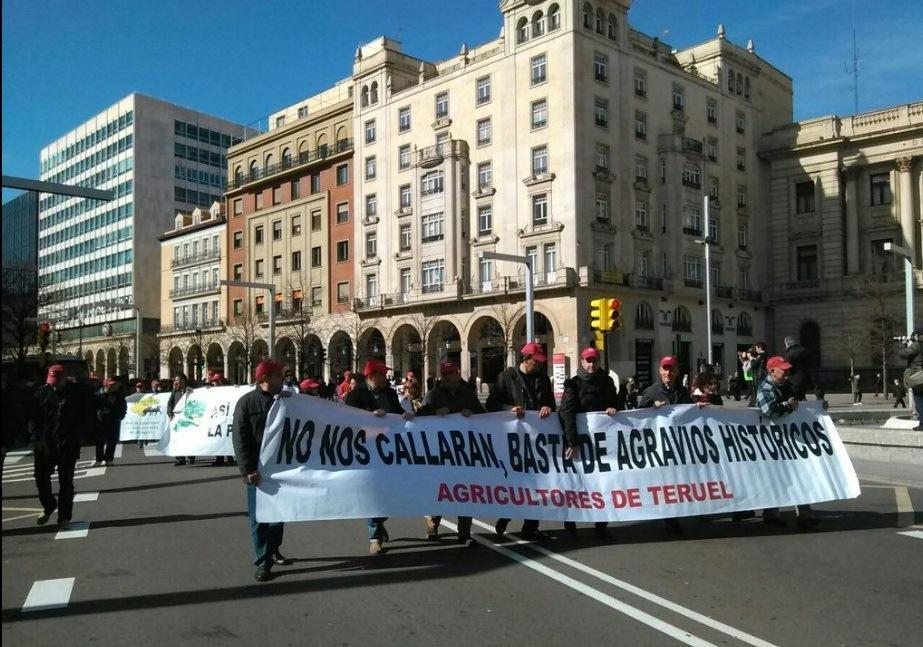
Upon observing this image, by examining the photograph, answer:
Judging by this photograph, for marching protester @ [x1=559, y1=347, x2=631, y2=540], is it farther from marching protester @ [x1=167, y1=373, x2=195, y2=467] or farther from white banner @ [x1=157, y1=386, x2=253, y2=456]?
marching protester @ [x1=167, y1=373, x2=195, y2=467]

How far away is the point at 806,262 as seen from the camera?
60531 mm

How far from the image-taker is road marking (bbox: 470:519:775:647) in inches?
205

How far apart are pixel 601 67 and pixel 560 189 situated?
824cm

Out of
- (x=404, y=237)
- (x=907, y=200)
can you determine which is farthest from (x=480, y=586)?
(x=907, y=200)

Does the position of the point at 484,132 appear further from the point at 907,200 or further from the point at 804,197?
the point at 907,200

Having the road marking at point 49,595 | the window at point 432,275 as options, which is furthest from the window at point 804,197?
the road marking at point 49,595

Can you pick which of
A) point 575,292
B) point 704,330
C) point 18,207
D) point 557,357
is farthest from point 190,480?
point 18,207

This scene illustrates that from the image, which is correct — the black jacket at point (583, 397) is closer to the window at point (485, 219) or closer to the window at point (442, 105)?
the window at point (485, 219)

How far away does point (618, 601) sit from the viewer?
609 centimetres

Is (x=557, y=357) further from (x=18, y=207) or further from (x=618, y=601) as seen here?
(x=18, y=207)

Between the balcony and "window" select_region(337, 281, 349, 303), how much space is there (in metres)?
9.74

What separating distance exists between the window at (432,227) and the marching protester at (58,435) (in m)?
46.6

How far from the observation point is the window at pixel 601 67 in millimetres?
51625

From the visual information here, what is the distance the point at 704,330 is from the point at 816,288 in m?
8.72
